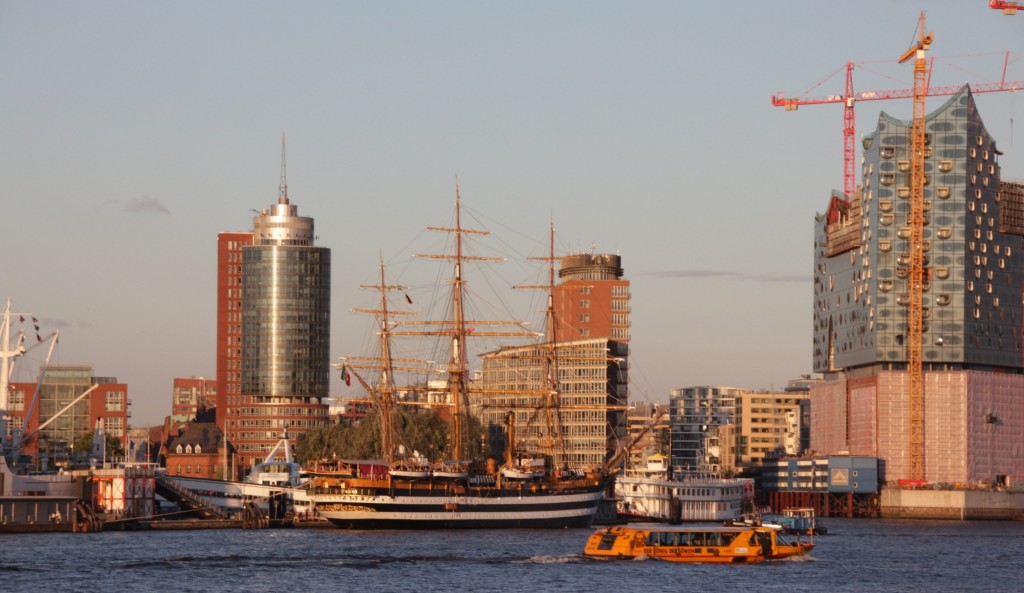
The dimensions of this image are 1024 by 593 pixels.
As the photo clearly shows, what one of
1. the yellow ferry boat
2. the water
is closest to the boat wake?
the water

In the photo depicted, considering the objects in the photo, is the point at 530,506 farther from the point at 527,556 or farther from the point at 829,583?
the point at 829,583

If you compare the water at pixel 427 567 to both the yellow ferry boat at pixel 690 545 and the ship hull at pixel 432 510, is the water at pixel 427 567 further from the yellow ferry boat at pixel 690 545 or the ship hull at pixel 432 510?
the ship hull at pixel 432 510

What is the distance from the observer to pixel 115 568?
447 feet

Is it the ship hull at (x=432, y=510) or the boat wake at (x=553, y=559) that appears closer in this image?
the boat wake at (x=553, y=559)

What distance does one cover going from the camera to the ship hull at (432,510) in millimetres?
192625

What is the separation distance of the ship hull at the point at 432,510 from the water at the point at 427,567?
9.38 metres

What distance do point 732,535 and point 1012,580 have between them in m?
22.7

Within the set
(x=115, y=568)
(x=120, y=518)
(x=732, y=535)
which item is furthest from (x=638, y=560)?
(x=120, y=518)

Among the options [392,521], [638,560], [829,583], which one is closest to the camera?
[829,583]

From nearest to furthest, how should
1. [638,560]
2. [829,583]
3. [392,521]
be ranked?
[829,583], [638,560], [392,521]

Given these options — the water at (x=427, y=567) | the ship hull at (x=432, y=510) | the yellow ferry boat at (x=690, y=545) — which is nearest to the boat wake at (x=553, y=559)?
the water at (x=427, y=567)

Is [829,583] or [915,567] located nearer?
[829,583]

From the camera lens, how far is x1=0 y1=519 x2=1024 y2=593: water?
12662 centimetres

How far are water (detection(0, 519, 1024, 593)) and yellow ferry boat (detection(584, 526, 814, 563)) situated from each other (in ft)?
6.17
